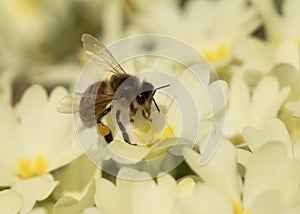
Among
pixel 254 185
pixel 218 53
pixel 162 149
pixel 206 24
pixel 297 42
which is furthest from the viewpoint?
pixel 206 24

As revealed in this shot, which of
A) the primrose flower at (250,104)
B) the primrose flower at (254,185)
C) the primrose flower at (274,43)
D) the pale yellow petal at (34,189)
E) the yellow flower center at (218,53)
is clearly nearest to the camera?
the primrose flower at (254,185)

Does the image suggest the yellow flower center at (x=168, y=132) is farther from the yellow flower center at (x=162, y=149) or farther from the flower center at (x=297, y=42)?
the flower center at (x=297, y=42)

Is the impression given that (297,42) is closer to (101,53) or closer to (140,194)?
(101,53)

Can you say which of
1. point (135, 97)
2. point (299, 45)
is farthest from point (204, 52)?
point (135, 97)

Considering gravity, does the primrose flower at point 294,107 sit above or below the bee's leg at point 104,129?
below

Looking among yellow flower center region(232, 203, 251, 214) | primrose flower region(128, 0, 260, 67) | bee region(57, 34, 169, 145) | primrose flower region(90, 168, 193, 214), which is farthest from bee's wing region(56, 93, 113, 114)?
primrose flower region(128, 0, 260, 67)

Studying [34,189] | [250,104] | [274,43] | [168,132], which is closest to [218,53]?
[274,43]

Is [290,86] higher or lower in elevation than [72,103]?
lower

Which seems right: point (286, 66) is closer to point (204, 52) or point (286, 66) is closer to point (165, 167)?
point (165, 167)

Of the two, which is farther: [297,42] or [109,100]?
[297,42]

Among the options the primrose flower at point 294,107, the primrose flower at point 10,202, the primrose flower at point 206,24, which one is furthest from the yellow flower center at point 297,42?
the primrose flower at point 10,202
